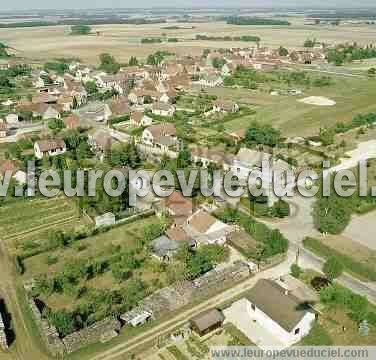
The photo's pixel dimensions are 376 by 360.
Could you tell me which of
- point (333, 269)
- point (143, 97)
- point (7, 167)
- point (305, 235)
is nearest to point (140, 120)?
point (143, 97)

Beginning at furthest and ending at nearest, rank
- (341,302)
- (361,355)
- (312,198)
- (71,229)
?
1. (312,198)
2. (71,229)
3. (341,302)
4. (361,355)

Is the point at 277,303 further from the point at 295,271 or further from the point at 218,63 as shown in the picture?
the point at 218,63

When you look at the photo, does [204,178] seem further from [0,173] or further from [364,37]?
[364,37]

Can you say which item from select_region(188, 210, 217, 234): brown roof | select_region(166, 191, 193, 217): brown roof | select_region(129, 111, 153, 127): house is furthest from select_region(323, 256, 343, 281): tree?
select_region(129, 111, 153, 127): house

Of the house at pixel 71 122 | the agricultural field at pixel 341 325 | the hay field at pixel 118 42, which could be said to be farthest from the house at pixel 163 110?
the hay field at pixel 118 42

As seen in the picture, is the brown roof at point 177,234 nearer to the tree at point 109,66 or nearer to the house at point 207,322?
the house at point 207,322

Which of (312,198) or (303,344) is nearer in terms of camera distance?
(303,344)

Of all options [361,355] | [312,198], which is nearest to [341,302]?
[361,355]
